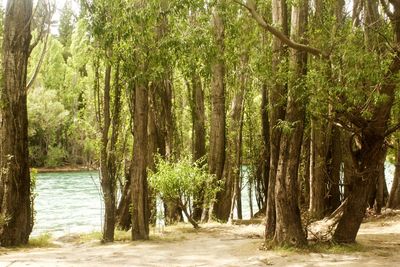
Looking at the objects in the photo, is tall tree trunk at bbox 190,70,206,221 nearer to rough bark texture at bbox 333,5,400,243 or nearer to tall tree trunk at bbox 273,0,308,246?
tall tree trunk at bbox 273,0,308,246

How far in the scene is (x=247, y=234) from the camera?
12219mm

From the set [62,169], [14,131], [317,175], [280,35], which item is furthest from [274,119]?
[62,169]

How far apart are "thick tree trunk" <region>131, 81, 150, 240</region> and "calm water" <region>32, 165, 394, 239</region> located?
322cm

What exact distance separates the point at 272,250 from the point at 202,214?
630cm

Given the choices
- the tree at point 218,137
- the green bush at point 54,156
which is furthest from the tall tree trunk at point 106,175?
the green bush at point 54,156

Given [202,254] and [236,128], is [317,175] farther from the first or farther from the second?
[202,254]

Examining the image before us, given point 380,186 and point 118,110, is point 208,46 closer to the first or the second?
point 118,110

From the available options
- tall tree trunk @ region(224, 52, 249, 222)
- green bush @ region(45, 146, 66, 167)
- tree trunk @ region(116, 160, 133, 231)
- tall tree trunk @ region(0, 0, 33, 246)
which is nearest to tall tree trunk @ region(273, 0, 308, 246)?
tall tree trunk @ region(0, 0, 33, 246)

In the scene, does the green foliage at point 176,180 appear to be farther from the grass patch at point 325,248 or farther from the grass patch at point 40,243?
the grass patch at point 325,248

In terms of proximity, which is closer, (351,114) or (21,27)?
(351,114)

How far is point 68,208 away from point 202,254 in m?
19.9

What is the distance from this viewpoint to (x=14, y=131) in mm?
11141

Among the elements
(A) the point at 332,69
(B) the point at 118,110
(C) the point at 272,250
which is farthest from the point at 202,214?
(A) the point at 332,69

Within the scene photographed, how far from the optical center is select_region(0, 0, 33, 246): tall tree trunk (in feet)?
36.1
